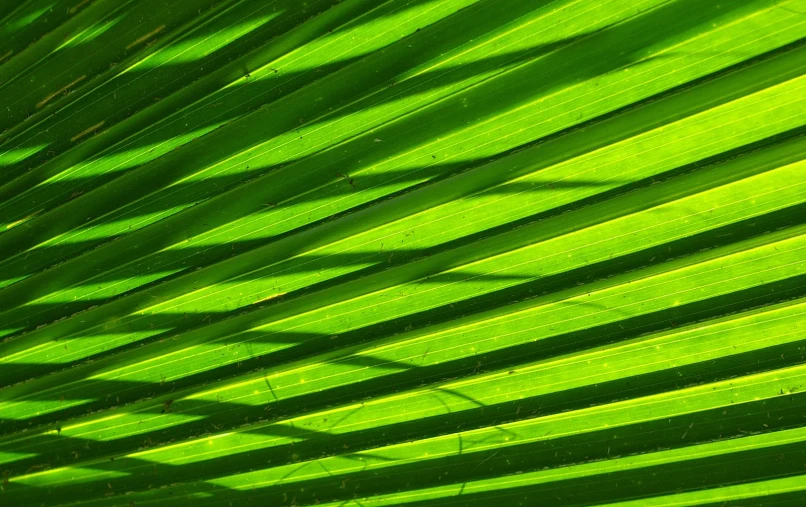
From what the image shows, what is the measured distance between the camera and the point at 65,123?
1736 mm

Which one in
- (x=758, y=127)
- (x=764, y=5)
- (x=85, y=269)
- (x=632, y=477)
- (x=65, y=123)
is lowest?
(x=632, y=477)

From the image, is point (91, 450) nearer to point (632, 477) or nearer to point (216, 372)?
point (216, 372)

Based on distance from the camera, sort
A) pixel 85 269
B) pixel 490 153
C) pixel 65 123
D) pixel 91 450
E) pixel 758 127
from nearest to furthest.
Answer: pixel 758 127
pixel 490 153
pixel 65 123
pixel 85 269
pixel 91 450

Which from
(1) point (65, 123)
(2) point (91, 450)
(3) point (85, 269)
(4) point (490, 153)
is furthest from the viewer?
(2) point (91, 450)

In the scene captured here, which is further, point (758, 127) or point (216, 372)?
point (216, 372)

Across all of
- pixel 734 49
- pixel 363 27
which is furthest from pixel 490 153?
pixel 734 49

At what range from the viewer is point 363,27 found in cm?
150

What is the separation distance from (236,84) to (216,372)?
103cm

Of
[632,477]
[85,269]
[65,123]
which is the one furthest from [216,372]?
[632,477]

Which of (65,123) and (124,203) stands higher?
(65,123)

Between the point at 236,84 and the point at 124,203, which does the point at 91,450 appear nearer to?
the point at 124,203

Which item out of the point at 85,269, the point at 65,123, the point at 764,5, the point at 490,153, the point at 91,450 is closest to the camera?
the point at 764,5

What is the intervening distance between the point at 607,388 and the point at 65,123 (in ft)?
6.40

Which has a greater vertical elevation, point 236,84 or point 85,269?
point 236,84
